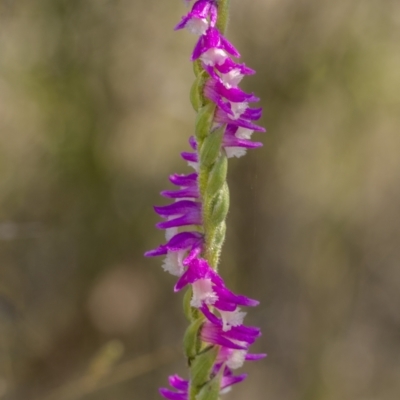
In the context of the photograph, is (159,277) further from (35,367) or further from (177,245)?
(177,245)

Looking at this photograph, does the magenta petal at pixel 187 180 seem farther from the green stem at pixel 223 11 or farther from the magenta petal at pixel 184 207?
A: the green stem at pixel 223 11

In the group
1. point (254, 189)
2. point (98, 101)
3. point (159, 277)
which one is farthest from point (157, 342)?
point (98, 101)

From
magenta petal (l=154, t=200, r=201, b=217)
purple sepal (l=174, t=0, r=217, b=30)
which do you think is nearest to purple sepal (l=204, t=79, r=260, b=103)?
purple sepal (l=174, t=0, r=217, b=30)

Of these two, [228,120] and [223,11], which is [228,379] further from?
[223,11]

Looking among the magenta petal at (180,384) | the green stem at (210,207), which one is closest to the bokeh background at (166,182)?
the magenta petal at (180,384)

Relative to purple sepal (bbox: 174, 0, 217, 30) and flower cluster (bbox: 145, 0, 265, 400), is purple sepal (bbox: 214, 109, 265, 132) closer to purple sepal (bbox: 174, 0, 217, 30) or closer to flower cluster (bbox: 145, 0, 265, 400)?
flower cluster (bbox: 145, 0, 265, 400)

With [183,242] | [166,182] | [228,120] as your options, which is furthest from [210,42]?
[166,182]
